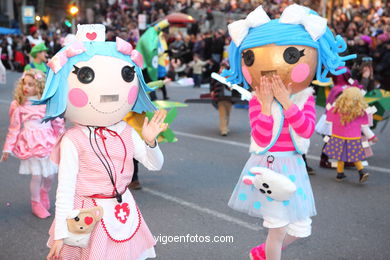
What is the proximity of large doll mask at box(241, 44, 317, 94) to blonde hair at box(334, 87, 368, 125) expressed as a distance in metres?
2.69

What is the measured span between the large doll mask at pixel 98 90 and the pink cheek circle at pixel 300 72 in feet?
3.27

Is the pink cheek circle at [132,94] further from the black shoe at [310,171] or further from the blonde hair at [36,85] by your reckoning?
the black shoe at [310,171]

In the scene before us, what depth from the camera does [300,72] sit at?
9.96ft

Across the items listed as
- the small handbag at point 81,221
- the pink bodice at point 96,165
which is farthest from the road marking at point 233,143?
the small handbag at point 81,221

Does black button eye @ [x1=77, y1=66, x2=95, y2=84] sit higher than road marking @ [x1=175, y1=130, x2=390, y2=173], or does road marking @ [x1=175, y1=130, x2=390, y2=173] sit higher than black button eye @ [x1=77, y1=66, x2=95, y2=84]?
black button eye @ [x1=77, y1=66, x2=95, y2=84]

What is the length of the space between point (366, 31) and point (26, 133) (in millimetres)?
11275

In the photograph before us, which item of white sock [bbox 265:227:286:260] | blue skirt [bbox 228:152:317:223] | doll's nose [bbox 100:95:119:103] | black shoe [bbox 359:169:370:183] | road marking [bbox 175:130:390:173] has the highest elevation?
doll's nose [bbox 100:95:119:103]

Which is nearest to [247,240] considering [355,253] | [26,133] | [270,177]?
[355,253]

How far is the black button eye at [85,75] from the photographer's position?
2.66 metres

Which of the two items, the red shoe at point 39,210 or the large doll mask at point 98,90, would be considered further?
the red shoe at point 39,210

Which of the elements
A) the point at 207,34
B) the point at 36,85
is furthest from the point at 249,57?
the point at 207,34

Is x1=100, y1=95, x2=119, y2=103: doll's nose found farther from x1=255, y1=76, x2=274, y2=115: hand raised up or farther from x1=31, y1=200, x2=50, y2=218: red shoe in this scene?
x1=31, y1=200, x2=50, y2=218: red shoe

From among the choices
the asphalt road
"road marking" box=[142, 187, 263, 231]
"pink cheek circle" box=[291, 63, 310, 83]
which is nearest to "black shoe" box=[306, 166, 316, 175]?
the asphalt road

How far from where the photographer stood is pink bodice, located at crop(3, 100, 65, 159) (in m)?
4.59
